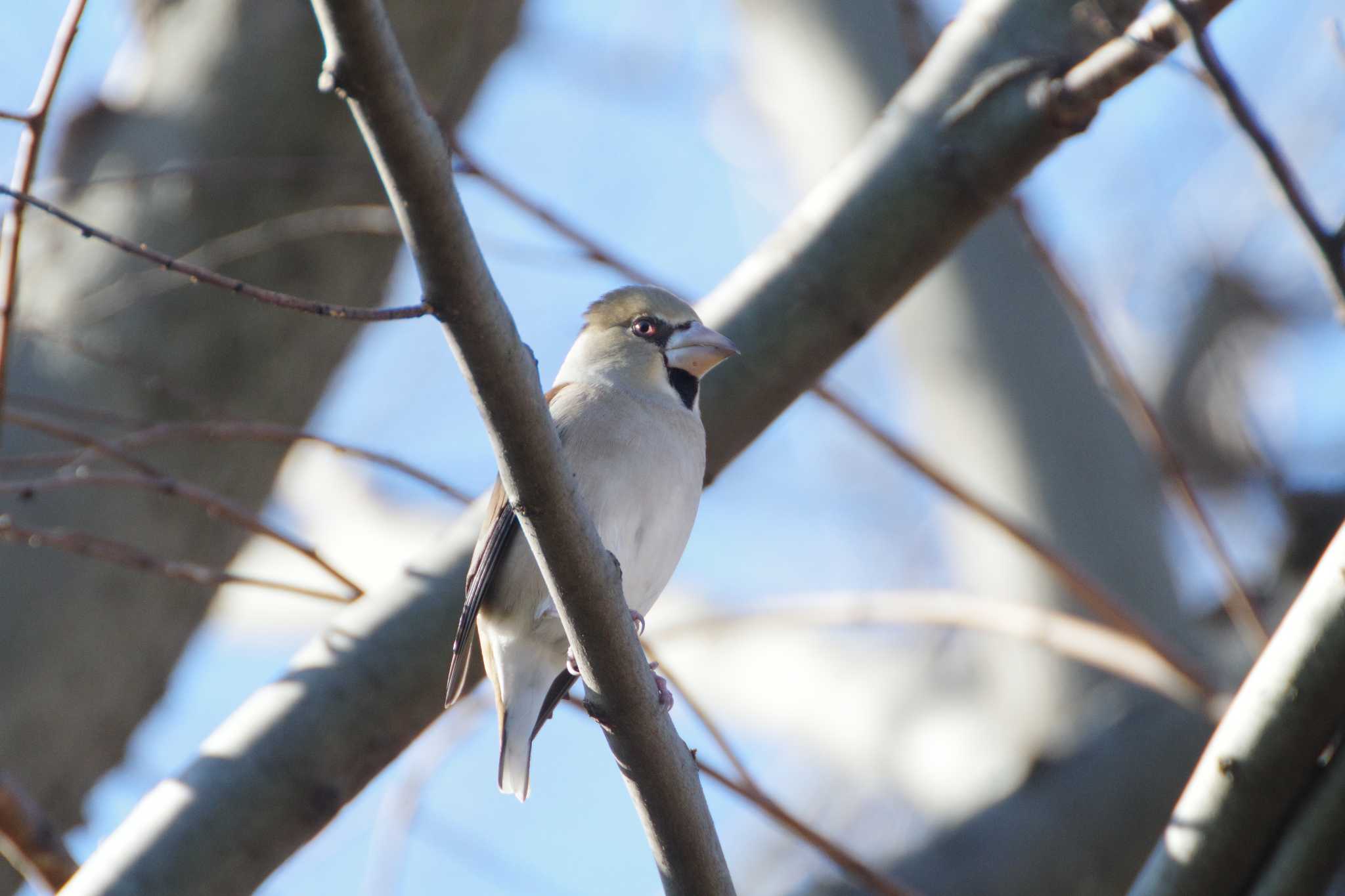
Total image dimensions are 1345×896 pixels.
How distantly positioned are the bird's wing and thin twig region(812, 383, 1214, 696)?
780 mm

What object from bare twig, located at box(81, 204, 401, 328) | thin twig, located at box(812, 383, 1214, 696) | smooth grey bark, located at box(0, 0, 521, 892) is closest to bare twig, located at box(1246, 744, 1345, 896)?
thin twig, located at box(812, 383, 1214, 696)

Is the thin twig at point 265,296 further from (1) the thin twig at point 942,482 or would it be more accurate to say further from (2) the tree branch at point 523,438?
(1) the thin twig at point 942,482

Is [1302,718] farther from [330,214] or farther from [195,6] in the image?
[195,6]

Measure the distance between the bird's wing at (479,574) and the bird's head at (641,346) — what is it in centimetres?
59

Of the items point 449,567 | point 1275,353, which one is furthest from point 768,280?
point 1275,353

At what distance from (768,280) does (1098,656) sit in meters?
1.35

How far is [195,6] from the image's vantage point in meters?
4.38

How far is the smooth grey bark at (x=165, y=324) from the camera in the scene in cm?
395

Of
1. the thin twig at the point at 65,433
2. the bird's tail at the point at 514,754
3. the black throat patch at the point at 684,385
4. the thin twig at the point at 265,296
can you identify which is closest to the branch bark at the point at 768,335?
the bird's tail at the point at 514,754

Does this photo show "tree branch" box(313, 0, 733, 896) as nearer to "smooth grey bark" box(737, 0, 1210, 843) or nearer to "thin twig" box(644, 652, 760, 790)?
"thin twig" box(644, 652, 760, 790)

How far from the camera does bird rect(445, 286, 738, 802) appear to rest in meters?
3.10

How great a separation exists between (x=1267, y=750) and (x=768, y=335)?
1324mm

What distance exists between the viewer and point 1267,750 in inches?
88.4

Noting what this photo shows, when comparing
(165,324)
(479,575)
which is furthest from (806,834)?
(165,324)
